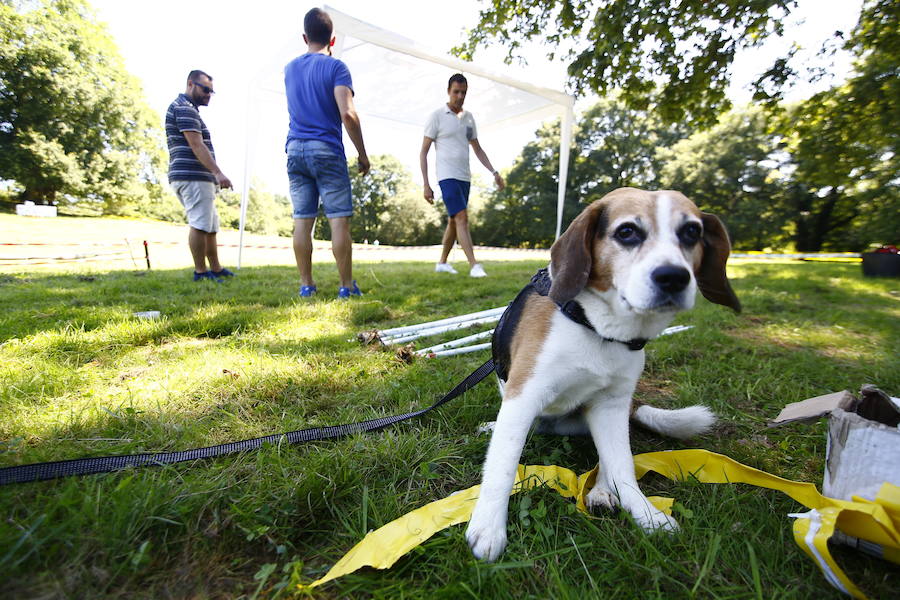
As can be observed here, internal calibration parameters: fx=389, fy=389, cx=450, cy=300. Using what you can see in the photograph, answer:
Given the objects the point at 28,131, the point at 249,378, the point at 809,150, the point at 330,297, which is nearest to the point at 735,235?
the point at 809,150

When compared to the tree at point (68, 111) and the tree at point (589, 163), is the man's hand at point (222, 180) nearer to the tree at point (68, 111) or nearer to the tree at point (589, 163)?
the tree at point (589, 163)

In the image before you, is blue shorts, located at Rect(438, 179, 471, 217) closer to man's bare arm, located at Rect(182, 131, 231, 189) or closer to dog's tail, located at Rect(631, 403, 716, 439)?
man's bare arm, located at Rect(182, 131, 231, 189)

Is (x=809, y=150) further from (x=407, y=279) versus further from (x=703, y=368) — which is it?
(x=407, y=279)

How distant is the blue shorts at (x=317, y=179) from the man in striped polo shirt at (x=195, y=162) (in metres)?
1.43

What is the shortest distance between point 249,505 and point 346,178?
4.00m

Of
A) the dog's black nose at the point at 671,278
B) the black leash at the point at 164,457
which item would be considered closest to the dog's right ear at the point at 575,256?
the dog's black nose at the point at 671,278

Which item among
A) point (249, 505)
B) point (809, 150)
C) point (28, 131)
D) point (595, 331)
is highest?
point (28, 131)

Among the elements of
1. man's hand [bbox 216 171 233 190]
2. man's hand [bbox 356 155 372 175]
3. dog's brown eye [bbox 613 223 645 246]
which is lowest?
dog's brown eye [bbox 613 223 645 246]

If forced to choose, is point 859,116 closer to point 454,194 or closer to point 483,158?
point 483,158

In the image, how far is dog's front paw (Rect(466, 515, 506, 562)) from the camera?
115cm

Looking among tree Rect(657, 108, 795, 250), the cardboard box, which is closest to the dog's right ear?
the cardboard box

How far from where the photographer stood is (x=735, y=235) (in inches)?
1085

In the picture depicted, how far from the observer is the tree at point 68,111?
25.6 m

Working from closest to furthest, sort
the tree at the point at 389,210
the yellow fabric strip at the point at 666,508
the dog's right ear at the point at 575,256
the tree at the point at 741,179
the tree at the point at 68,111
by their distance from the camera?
the yellow fabric strip at the point at 666,508
the dog's right ear at the point at 575,256
the tree at the point at 68,111
the tree at the point at 741,179
the tree at the point at 389,210
